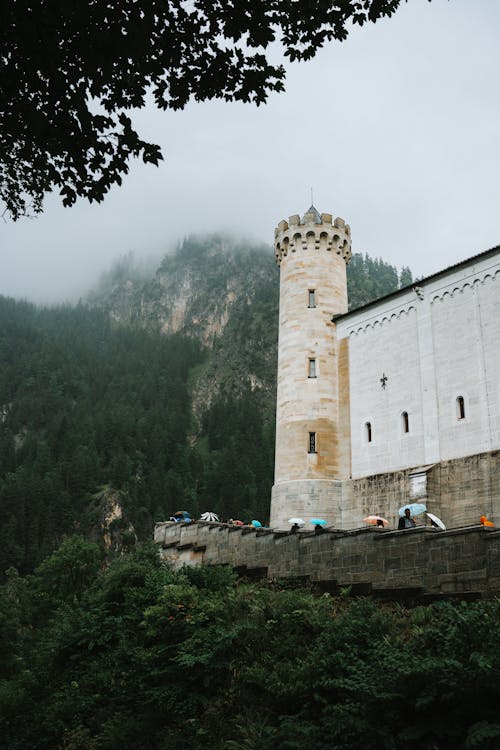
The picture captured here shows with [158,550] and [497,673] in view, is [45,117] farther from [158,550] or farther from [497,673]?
[158,550]

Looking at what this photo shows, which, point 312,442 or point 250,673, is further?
point 312,442

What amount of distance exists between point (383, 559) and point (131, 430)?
427ft

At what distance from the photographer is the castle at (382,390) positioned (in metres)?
26.3

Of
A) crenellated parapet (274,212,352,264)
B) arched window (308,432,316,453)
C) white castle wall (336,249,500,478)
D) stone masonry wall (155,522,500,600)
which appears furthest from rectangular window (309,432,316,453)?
crenellated parapet (274,212,352,264)

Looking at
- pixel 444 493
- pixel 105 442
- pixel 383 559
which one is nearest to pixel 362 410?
pixel 444 493

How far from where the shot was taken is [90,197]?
9.23 m

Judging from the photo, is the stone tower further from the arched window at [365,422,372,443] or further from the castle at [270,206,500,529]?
the arched window at [365,422,372,443]

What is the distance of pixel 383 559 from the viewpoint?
1516 centimetres

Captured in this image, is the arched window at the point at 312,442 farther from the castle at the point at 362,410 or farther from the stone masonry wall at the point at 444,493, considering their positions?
the stone masonry wall at the point at 444,493

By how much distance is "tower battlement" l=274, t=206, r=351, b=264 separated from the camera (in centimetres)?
3656

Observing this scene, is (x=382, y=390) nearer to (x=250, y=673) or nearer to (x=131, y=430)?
(x=250, y=673)

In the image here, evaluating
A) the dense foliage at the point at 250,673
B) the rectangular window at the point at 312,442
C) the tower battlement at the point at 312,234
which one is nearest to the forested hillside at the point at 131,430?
the tower battlement at the point at 312,234

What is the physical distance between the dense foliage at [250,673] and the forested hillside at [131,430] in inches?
3148

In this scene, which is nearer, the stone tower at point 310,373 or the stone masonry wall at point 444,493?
the stone masonry wall at point 444,493
